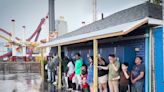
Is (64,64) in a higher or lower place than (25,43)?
lower

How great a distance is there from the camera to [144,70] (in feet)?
23.6

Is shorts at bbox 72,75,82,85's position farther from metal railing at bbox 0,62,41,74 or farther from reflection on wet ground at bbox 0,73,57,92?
metal railing at bbox 0,62,41,74

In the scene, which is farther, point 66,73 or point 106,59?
point 66,73

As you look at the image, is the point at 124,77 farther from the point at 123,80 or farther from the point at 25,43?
the point at 25,43

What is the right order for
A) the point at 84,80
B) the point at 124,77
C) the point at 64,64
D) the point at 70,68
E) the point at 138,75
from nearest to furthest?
the point at 138,75 → the point at 124,77 → the point at 84,80 → the point at 70,68 → the point at 64,64

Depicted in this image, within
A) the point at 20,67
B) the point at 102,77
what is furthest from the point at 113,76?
the point at 20,67

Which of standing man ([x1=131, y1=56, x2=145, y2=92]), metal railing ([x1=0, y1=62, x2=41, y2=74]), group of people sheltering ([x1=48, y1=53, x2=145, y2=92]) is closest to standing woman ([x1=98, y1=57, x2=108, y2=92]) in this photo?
group of people sheltering ([x1=48, y1=53, x2=145, y2=92])

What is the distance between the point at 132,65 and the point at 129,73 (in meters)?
0.27

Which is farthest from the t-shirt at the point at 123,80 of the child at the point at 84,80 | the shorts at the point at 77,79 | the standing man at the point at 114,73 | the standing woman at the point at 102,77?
the shorts at the point at 77,79

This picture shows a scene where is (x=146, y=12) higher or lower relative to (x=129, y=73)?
higher

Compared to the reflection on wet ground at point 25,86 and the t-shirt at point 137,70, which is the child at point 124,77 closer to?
the t-shirt at point 137,70

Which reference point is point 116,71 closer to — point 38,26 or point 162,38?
point 162,38

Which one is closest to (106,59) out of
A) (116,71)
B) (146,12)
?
(116,71)

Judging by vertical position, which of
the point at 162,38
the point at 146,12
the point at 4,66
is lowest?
the point at 4,66
